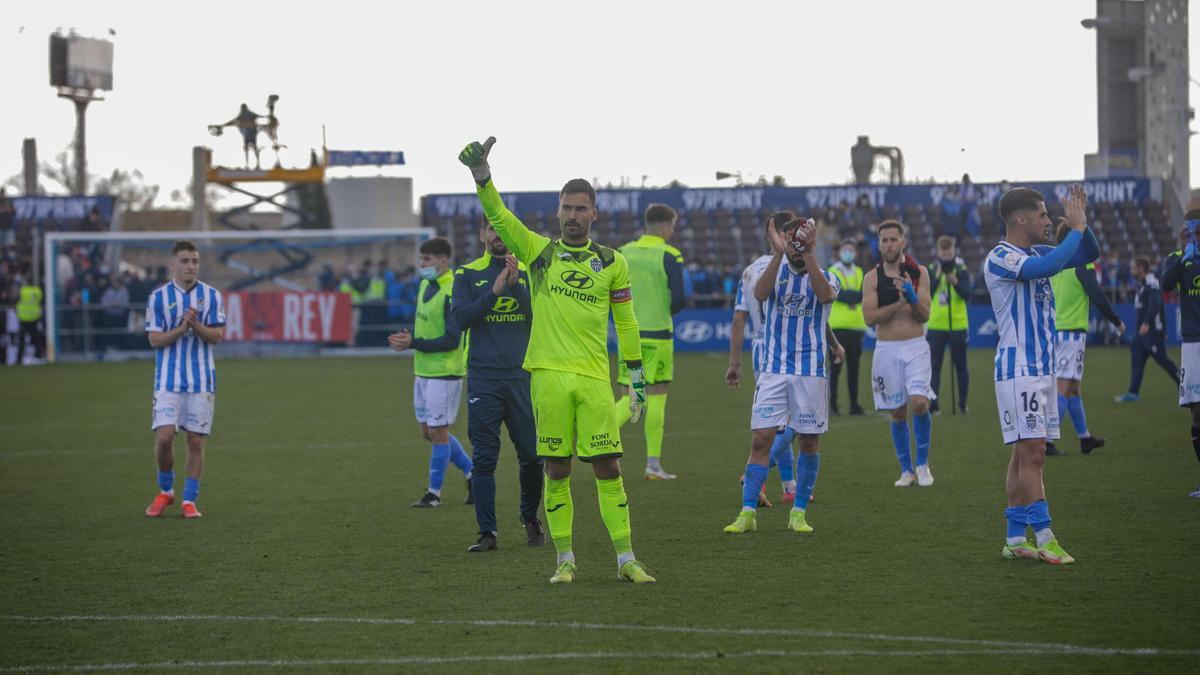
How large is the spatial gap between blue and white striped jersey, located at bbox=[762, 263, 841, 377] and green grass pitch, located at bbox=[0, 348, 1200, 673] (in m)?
1.12

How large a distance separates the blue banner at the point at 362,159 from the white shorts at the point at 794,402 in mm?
38517

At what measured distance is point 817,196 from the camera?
4556cm

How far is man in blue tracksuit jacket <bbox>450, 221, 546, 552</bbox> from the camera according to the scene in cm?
895

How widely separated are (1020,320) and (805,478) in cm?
209

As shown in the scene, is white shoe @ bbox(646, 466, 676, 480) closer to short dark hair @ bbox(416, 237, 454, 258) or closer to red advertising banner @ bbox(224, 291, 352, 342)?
short dark hair @ bbox(416, 237, 454, 258)

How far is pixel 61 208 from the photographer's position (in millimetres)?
47125

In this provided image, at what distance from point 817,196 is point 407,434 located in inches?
1200

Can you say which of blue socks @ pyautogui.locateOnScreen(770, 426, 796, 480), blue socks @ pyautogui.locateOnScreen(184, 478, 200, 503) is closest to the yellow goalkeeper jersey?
blue socks @ pyautogui.locateOnScreen(770, 426, 796, 480)

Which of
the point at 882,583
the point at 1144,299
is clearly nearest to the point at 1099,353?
the point at 1144,299

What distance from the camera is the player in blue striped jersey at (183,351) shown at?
10.5 m

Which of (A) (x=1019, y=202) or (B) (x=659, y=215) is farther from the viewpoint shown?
(B) (x=659, y=215)

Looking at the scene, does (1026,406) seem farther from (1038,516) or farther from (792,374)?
(792,374)

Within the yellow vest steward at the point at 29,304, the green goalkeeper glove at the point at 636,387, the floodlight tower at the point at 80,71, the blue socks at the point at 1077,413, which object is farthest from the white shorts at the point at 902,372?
the floodlight tower at the point at 80,71

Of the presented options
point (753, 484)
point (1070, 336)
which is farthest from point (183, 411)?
point (1070, 336)
